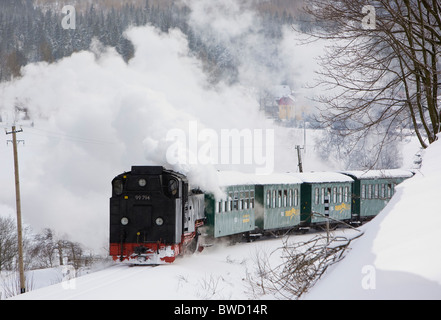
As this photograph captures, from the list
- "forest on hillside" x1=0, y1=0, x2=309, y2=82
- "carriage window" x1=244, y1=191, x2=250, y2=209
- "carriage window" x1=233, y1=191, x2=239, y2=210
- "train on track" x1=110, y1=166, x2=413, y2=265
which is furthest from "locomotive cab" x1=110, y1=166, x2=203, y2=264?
"forest on hillside" x1=0, y1=0, x2=309, y2=82

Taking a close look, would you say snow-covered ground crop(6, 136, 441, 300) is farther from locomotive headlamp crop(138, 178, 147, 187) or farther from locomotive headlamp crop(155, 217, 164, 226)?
locomotive headlamp crop(138, 178, 147, 187)

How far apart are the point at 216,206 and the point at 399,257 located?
1589cm

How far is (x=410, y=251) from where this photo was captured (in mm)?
6148

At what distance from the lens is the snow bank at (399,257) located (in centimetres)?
566

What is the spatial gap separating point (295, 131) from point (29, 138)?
3830cm

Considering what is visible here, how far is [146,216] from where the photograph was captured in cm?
1777

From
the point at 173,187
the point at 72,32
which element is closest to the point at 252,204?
the point at 173,187

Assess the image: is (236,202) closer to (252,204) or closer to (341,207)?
(252,204)

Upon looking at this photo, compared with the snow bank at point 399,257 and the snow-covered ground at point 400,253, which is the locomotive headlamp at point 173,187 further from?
the snow bank at point 399,257

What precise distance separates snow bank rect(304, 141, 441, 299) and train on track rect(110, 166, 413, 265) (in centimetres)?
225

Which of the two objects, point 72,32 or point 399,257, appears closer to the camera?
point 399,257

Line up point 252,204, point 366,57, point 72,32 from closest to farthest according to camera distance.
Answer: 1. point 366,57
2. point 252,204
3. point 72,32

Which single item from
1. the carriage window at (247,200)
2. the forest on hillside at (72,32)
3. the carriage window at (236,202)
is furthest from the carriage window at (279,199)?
the forest on hillside at (72,32)
